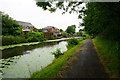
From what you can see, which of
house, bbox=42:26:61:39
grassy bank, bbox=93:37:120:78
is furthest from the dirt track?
house, bbox=42:26:61:39

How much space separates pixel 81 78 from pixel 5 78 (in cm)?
473

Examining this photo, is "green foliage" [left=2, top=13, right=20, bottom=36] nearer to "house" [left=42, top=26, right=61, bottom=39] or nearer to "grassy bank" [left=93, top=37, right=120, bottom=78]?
"house" [left=42, top=26, right=61, bottom=39]

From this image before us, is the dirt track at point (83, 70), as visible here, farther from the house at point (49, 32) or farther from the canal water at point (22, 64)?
the house at point (49, 32)

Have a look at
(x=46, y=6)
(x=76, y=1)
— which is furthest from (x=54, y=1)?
(x=76, y=1)

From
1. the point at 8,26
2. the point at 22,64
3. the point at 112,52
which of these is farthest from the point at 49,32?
the point at 112,52

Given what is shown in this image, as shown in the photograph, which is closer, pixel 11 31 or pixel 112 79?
pixel 112 79

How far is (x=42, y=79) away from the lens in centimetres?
397

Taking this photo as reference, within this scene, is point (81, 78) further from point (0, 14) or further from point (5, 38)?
point (0, 14)

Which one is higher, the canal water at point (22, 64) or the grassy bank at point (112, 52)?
the grassy bank at point (112, 52)

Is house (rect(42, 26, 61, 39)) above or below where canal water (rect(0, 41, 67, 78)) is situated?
above

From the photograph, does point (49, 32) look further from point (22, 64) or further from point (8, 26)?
point (22, 64)

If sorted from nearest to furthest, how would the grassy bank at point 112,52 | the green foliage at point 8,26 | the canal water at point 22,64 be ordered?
the grassy bank at point 112,52 → the canal water at point 22,64 → the green foliage at point 8,26

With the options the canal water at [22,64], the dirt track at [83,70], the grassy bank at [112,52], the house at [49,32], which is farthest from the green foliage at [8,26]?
the grassy bank at [112,52]

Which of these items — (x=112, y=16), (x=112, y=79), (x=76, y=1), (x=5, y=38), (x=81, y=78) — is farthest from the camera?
(x=5, y=38)
